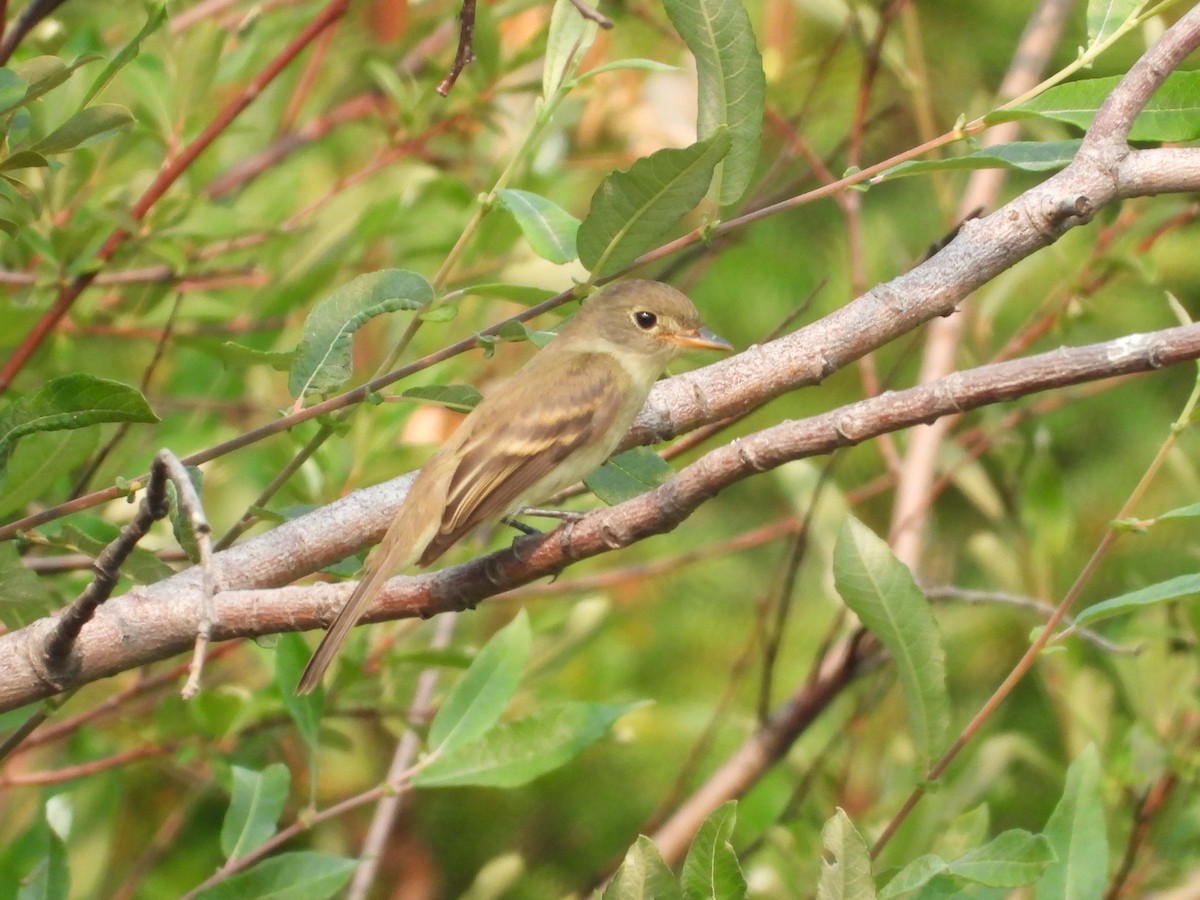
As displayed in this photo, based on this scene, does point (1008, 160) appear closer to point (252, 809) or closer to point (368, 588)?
point (368, 588)

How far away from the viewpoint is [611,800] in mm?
5598

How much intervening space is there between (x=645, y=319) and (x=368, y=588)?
5.56ft

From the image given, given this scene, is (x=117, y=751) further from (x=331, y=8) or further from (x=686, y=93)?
(x=686, y=93)

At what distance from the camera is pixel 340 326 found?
2391 mm

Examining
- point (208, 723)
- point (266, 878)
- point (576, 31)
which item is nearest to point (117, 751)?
point (208, 723)

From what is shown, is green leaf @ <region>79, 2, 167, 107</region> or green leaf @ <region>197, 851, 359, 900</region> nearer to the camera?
green leaf @ <region>79, 2, 167, 107</region>

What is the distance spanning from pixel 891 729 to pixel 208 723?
2743 mm

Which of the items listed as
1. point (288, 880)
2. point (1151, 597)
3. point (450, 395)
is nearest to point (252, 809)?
point (288, 880)

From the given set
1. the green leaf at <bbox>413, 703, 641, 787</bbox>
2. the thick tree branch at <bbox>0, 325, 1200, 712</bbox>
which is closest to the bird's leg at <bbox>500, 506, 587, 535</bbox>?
the green leaf at <bbox>413, 703, 641, 787</bbox>

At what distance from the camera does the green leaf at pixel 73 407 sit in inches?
84.0

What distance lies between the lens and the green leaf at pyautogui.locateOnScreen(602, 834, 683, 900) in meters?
2.05

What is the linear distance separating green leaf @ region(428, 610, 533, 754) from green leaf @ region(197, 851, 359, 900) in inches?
12.5

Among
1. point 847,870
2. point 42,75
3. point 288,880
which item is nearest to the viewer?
point 847,870

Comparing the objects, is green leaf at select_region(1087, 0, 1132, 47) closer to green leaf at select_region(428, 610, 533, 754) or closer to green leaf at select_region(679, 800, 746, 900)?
green leaf at select_region(679, 800, 746, 900)
